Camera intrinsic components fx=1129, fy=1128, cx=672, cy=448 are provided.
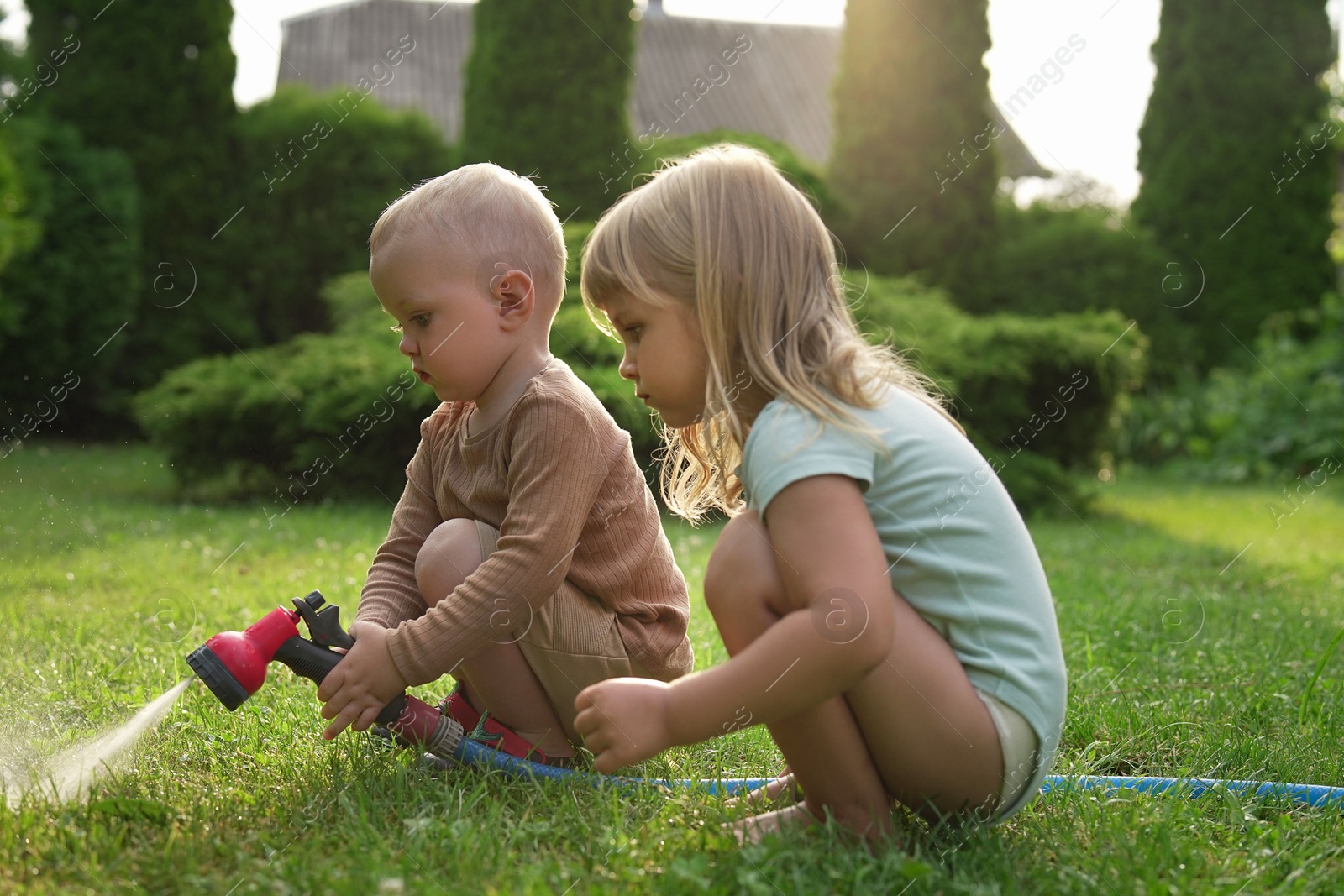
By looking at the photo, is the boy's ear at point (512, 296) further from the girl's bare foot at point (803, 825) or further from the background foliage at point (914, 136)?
the background foliage at point (914, 136)

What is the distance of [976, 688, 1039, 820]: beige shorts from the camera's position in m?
1.64

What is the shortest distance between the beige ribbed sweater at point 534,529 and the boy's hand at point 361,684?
0.03 meters

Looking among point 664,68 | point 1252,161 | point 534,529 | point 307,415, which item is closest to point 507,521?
point 534,529

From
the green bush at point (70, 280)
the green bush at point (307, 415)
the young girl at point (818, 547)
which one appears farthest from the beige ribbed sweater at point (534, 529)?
the green bush at point (70, 280)

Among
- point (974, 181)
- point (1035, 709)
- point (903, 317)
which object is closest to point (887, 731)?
point (1035, 709)

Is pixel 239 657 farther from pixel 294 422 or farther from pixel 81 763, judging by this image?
pixel 294 422

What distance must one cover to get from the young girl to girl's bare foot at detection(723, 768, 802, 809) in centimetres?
12

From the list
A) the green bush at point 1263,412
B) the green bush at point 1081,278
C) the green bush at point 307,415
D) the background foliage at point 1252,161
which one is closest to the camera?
the green bush at point 307,415

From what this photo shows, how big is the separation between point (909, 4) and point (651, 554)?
893 centimetres

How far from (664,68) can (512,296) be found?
66.4 feet

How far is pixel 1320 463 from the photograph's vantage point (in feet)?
29.2

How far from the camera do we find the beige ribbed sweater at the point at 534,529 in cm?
193

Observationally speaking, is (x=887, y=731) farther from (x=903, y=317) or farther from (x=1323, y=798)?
(x=903, y=317)

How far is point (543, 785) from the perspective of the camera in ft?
6.36
